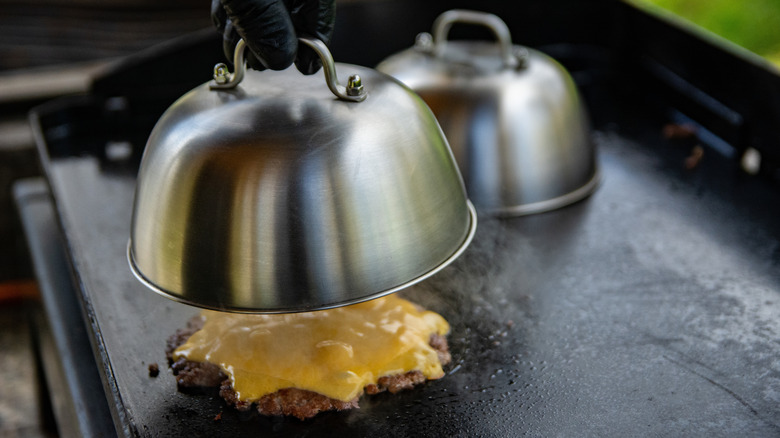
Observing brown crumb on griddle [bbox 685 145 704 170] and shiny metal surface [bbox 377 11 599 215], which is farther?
brown crumb on griddle [bbox 685 145 704 170]

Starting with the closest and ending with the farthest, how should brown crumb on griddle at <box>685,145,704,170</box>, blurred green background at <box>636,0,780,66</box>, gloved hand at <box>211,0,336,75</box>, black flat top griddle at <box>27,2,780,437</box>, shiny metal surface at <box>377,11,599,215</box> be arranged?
1. gloved hand at <box>211,0,336,75</box>
2. black flat top griddle at <box>27,2,780,437</box>
3. shiny metal surface at <box>377,11,599,215</box>
4. brown crumb on griddle at <box>685,145,704,170</box>
5. blurred green background at <box>636,0,780,66</box>

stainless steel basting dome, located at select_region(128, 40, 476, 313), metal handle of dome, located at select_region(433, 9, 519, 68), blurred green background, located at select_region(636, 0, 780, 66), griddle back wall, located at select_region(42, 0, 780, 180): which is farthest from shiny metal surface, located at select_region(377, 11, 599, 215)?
blurred green background, located at select_region(636, 0, 780, 66)

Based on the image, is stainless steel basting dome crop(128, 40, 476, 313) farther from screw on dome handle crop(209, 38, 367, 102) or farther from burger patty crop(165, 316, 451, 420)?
burger patty crop(165, 316, 451, 420)

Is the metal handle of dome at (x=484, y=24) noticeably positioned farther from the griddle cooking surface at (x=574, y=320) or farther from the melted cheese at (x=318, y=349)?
the melted cheese at (x=318, y=349)

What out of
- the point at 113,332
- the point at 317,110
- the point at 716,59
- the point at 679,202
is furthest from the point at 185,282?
the point at 716,59

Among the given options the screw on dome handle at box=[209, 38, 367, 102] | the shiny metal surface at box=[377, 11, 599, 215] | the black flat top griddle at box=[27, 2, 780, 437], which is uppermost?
the screw on dome handle at box=[209, 38, 367, 102]

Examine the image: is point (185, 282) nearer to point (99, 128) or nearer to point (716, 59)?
point (99, 128)

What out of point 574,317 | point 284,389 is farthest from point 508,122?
point 284,389
